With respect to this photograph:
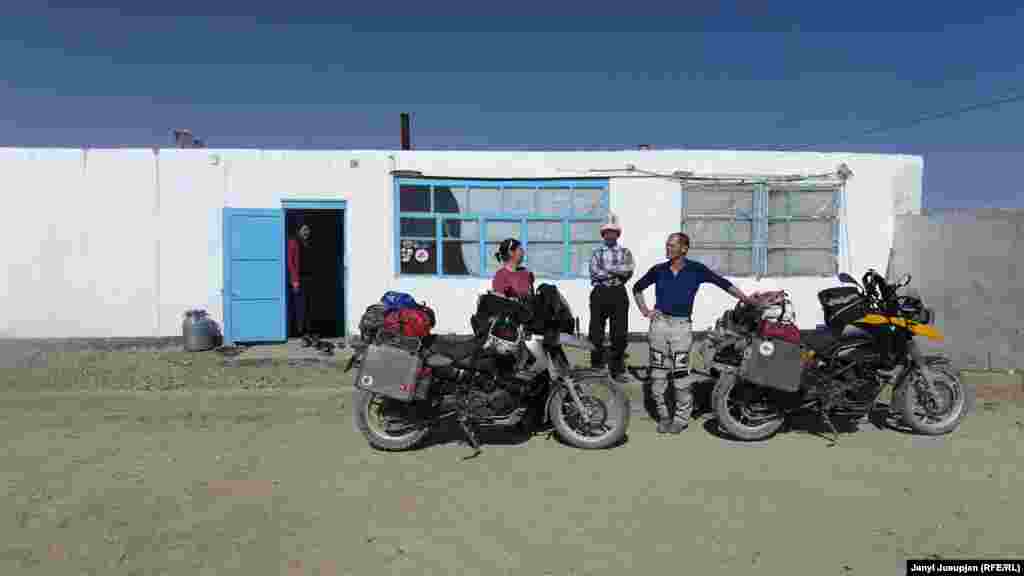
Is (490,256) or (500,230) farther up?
(500,230)

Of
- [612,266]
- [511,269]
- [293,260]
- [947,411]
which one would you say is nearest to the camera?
[947,411]

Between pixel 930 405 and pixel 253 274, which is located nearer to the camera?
pixel 930 405

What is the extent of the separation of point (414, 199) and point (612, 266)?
4168mm

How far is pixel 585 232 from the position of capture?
988 centimetres

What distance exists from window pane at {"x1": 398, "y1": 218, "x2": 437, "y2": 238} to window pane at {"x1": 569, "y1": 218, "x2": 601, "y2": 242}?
2.29m

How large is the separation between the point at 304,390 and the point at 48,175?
6.05m

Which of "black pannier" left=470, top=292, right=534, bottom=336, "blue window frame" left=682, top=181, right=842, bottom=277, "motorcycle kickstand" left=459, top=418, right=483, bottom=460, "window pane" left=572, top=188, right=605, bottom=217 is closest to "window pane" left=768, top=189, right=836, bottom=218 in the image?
"blue window frame" left=682, top=181, right=842, bottom=277

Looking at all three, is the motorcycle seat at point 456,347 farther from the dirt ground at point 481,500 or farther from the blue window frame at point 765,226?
the blue window frame at point 765,226

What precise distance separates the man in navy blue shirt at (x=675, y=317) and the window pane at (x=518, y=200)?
4.77 m

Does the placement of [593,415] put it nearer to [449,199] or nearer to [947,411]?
[947,411]

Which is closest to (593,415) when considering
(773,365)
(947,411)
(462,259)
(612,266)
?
(773,365)

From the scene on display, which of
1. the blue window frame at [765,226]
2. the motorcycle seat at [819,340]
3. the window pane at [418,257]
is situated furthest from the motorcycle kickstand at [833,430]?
the window pane at [418,257]

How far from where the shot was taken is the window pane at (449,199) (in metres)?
9.76

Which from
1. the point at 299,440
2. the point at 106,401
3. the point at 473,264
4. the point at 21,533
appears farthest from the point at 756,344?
the point at 106,401
